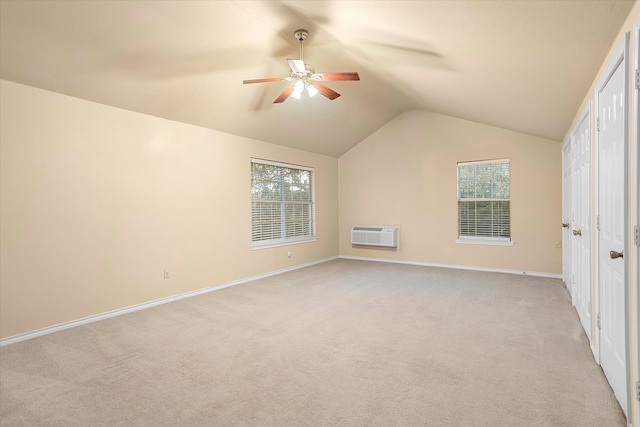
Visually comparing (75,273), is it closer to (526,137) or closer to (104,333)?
(104,333)

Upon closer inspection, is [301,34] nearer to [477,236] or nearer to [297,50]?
[297,50]

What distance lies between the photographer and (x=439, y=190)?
6.36 meters

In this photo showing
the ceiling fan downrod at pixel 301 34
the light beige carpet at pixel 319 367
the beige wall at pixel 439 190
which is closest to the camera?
the light beige carpet at pixel 319 367

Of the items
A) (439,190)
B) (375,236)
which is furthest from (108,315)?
(439,190)

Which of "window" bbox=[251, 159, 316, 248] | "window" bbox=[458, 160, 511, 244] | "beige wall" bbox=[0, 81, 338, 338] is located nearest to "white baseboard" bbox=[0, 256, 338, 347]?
"beige wall" bbox=[0, 81, 338, 338]

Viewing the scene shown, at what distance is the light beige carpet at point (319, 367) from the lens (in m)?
1.94

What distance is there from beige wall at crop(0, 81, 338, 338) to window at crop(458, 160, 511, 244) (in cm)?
399

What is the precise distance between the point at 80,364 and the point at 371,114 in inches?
216

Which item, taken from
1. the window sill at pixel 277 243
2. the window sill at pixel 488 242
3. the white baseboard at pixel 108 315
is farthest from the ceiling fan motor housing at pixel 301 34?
the window sill at pixel 488 242

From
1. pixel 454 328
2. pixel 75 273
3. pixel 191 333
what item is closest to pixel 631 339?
pixel 454 328

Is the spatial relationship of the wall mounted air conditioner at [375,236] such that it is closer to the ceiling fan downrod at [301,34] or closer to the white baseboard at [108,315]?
the white baseboard at [108,315]

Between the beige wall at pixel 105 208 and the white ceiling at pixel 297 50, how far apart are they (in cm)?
31

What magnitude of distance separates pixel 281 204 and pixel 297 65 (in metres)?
3.45

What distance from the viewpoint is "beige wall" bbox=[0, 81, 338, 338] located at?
313 cm
